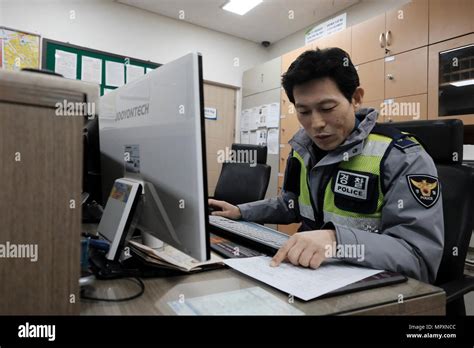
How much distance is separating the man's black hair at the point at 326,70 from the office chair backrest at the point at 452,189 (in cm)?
35

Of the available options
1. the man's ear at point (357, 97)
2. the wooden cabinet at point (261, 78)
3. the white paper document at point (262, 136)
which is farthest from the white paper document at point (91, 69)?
the man's ear at point (357, 97)

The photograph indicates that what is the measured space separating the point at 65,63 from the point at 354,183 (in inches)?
133

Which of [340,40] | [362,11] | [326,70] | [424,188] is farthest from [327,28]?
[424,188]

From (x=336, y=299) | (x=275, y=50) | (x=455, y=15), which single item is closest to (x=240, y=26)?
(x=275, y=50)

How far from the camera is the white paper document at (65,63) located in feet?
10.8

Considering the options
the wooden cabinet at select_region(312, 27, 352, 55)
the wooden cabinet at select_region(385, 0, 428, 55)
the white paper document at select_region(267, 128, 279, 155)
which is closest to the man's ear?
the wooden cabinet at select_region(385, 0, 428, 55)

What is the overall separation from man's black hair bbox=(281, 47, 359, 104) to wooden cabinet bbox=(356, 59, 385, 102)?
6.06ft

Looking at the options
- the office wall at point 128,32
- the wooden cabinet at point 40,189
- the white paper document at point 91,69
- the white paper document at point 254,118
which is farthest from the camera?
the white paper document at point 254,118

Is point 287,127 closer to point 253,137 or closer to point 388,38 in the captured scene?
point 253,137

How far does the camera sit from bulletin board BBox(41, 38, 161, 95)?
10.7 feet

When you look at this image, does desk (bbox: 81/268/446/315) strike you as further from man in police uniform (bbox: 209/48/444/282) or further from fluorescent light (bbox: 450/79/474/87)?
fluorescent light (bbox: 450/79/474/87)

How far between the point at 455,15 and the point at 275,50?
2.71 metres

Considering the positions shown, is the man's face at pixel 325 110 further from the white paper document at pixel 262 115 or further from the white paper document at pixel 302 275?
the white paper document at pixel 262 115
